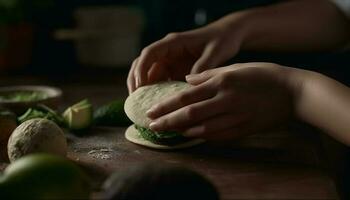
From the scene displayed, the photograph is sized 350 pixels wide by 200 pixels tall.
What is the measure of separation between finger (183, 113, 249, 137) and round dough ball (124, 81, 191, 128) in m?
0.09

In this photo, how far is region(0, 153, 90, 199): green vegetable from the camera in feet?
2.36

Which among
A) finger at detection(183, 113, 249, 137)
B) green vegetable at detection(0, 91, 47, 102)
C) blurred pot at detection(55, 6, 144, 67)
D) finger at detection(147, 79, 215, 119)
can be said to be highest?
finger at detection(147, 79, 215, 119)

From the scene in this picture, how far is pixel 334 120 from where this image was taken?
94 centimetres

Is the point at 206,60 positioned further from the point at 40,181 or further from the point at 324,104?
the point at 40,181

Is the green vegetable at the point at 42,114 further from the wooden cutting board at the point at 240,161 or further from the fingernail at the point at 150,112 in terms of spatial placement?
the fingernail at the point at 150,112

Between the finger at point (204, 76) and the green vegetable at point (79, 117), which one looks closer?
the finger at point (204, 76)

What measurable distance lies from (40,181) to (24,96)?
0.66 meters

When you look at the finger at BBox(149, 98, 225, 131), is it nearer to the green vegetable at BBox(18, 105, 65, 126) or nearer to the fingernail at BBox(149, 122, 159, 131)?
the fingernail at BBox(149, 122, 159, 131)

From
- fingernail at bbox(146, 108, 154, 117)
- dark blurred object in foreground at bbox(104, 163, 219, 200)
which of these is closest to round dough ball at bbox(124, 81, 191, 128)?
fingernail at bbox(146, 108, 154, 117)

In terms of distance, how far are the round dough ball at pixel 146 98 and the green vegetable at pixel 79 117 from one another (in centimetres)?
13

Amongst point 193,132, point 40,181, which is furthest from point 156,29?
point 40,181

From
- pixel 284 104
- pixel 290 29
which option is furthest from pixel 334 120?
pixel 290 29

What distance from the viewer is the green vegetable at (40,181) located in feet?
2.36

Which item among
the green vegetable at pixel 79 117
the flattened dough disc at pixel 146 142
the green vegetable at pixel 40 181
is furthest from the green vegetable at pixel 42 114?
the green vegetable at pixel 40 181
